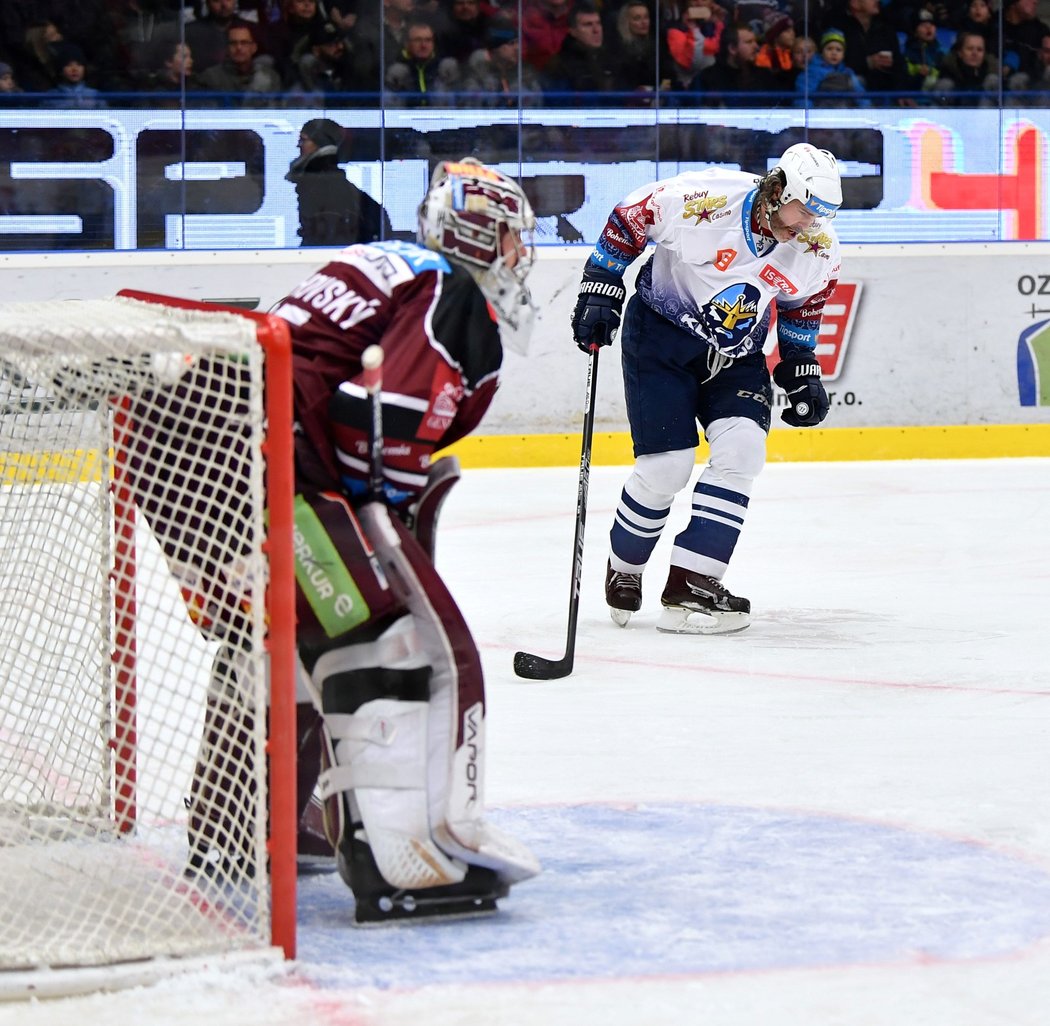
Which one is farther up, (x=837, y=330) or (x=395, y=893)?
(x=837, y=330)

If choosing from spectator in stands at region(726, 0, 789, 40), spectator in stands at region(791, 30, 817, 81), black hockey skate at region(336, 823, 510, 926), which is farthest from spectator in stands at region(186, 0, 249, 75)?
black hockey skate at region(336, 823, 510, 926)

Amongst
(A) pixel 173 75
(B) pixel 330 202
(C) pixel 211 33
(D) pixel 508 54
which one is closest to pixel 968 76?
(D) pixel 508 54

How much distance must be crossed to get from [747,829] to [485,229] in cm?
89

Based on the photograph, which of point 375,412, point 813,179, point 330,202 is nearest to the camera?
point 375,412

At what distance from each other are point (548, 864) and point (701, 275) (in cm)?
207

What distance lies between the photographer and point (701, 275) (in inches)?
162

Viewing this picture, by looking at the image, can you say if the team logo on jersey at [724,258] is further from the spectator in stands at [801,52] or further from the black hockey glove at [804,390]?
the spectator in stands at [801,52]

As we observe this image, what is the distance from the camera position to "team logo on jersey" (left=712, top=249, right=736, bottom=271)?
4.09m

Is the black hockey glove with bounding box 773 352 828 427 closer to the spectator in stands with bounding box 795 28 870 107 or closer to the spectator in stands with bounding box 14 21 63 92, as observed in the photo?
the spectator in stands with bounding box 795 28 870 107

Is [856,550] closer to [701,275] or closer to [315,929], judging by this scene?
[701,275]

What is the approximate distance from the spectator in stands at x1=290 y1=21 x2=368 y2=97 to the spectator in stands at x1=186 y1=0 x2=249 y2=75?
325mm

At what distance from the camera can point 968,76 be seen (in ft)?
27.1

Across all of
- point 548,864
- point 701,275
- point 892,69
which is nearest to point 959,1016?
point 548,864

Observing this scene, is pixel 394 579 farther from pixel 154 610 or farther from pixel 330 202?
pixel 330 202
